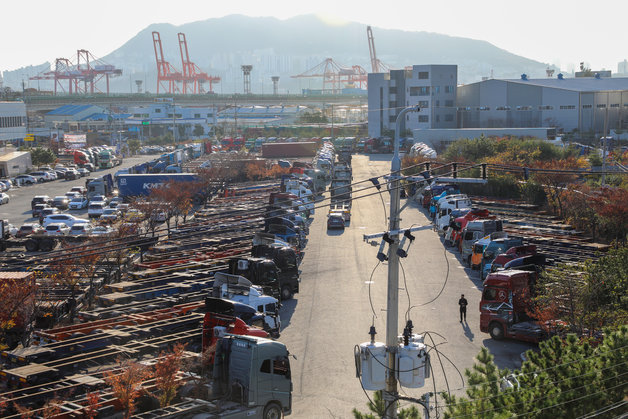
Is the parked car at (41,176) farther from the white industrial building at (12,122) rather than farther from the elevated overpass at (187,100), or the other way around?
the elevated overpass at (187,100)

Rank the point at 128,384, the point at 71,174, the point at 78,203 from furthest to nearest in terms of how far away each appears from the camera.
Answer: the point at 71,174 < the point at 78,203 < the point at 128,384

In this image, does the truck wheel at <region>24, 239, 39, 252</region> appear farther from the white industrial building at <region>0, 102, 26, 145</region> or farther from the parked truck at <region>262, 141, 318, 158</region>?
the white industrial building at <region>0, 102, 26, 145</region>

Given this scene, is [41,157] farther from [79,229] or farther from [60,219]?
[79,229]

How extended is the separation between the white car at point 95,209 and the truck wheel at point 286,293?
14558 millimetres

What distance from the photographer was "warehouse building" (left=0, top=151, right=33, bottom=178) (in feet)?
139

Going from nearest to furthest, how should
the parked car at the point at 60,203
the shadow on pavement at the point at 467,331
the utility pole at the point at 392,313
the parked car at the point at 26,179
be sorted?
the utility pole at the point at 392,313, the shadow on pavement at the point at 467,331, the parked car at the point at 60,203, the parked car at the point at 26,179

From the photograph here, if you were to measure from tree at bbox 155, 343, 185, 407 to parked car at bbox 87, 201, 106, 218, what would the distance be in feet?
65.3

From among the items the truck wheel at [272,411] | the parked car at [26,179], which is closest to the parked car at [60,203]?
the parked car at [26,179]

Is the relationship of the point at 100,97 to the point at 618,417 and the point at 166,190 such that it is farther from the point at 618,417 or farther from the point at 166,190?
the point at 618,417

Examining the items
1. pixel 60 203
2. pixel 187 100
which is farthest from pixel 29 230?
pixel 187 100

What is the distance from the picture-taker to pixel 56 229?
23.2 meters

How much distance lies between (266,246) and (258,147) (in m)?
43.2

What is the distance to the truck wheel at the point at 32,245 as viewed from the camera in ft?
70.6

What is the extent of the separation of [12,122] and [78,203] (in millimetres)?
28764
